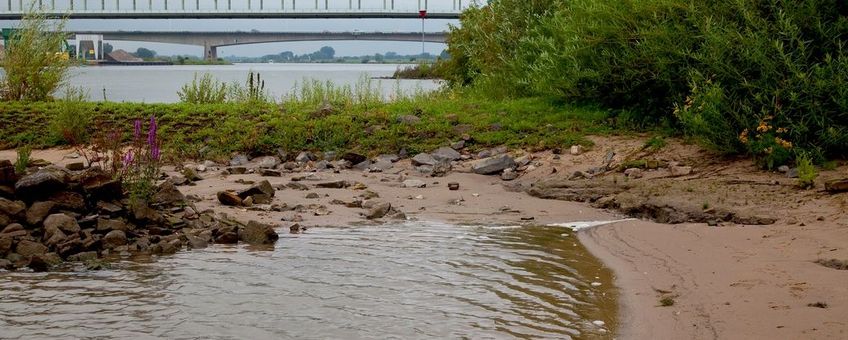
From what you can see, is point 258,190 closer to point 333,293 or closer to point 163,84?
point 333,293

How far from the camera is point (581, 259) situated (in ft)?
27.8

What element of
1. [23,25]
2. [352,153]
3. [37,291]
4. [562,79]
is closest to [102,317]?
[37,291]

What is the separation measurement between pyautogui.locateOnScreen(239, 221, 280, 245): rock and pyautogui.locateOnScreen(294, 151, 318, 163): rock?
5907 mm

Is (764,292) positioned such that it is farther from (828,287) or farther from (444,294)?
(444,294)

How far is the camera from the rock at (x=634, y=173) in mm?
12391

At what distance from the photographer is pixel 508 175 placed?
13453 mm

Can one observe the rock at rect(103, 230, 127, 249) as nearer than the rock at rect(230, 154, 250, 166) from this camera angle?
Yes

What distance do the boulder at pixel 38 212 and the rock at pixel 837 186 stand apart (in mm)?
8261

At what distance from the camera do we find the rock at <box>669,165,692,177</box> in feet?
40.1

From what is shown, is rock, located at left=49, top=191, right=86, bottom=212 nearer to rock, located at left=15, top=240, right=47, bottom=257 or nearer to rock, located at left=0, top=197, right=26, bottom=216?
rock, located at left=0, top=197, right=26, bottom=216

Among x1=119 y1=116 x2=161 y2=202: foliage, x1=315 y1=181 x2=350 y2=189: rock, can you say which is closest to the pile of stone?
x1=119 y1=116 x2=161 y2=202: foliage

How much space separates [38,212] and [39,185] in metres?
0.34

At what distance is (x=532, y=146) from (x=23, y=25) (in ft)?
50.1

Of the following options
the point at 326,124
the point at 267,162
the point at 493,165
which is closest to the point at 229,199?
the point at 267,162
